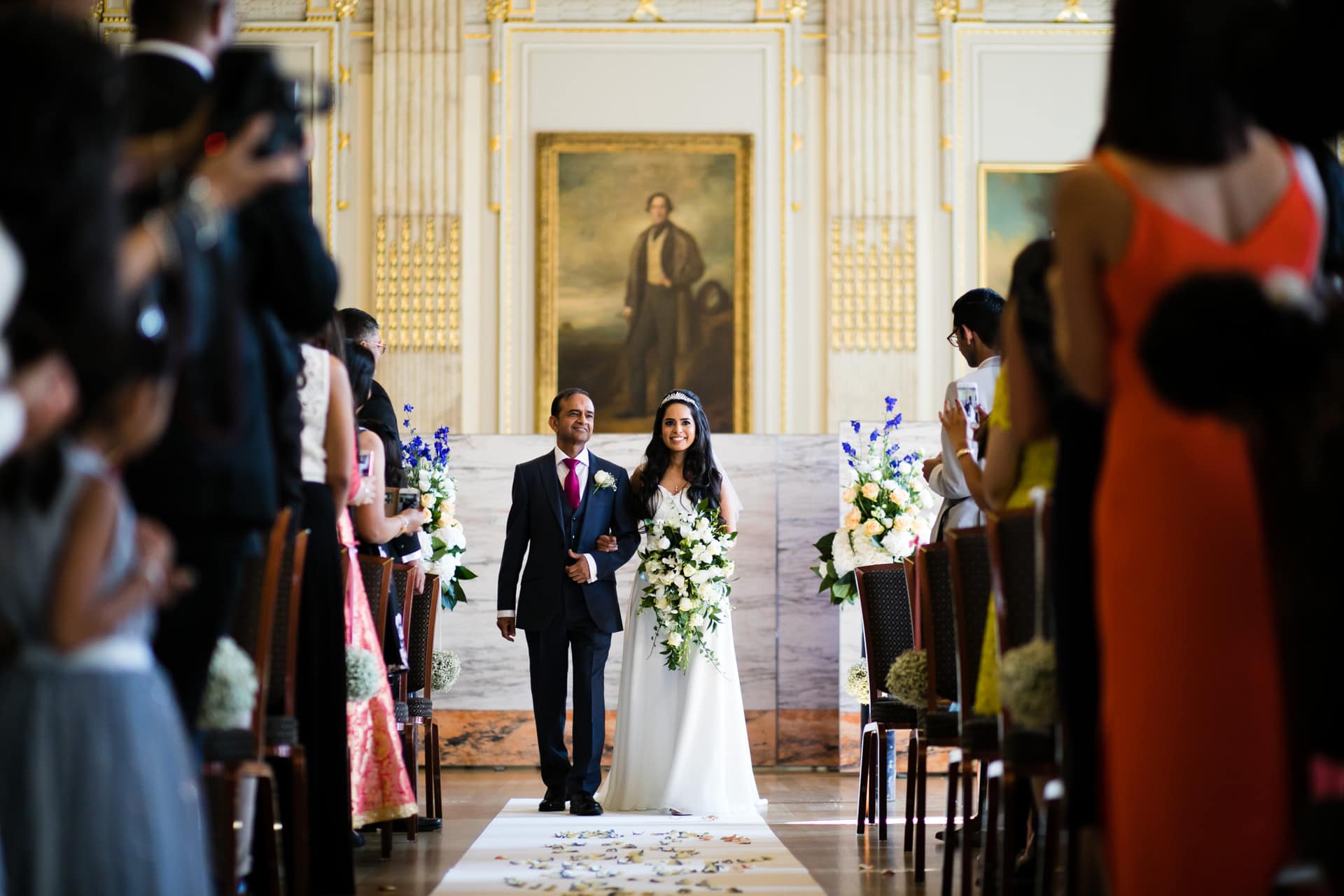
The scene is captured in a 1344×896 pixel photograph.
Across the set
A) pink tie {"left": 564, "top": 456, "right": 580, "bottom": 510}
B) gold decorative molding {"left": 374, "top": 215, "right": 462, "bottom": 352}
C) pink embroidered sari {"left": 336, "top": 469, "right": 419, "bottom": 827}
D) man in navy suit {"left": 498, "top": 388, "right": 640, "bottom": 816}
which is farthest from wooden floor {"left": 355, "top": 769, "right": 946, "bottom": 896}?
gold decorative molding {"left": 374, "top": 215, "right": 462, "bottom": 352}

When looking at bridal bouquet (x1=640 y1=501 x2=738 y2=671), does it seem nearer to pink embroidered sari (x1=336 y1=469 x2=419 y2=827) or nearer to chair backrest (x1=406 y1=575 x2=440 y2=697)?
chair backrest (x1=406 y1=575 x2=440 y2=697)

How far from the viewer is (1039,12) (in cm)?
1335

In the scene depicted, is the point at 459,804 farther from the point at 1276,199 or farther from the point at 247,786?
the point at 1276,199

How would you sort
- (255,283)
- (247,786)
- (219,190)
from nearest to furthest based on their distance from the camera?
(219,190), (255,283), (247,786)

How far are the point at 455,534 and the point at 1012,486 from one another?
14.0 feet

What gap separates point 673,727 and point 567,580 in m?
0.98

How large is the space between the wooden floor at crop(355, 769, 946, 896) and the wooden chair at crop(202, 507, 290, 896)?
1208 mm

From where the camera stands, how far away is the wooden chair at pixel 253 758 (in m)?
3.47

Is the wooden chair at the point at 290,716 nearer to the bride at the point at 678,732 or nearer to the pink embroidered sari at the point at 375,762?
the pink embroidered sari at the point at 375,762

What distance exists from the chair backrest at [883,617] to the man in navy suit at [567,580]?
1.89m

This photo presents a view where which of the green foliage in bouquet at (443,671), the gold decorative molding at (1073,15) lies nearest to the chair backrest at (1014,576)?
the green foliage in bouquet at (443,671)

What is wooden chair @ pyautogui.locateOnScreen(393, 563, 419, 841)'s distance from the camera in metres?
6.32

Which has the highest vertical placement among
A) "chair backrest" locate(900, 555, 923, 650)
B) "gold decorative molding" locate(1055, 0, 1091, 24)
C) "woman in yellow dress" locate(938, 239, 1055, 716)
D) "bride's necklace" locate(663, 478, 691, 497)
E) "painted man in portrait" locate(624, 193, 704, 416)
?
"gold decorative molding" locate(1055, 0, 1091, 24)

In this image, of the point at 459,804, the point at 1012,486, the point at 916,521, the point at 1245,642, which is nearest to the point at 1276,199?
the point at 1245,642
